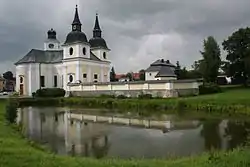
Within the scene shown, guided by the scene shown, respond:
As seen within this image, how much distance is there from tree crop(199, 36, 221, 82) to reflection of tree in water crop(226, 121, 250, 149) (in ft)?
112

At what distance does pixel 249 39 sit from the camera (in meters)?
52.5

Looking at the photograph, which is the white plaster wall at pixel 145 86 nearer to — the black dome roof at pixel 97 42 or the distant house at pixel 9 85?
the black dome roof at pixel 97 42

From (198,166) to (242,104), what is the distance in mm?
21744

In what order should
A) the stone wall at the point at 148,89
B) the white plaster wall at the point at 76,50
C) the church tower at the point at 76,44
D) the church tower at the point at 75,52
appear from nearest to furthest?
1. the stone wall at the point at 148,89
2. the church tower at the point at 75,52
3. the white plaster wall at the point at 76,50
4. the church tower at the point at 76,44

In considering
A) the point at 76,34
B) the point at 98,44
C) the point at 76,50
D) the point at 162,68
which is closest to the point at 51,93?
the point at 76,50

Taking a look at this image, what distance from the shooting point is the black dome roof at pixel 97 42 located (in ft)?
227

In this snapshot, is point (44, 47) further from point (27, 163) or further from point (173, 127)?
point (27, 163)

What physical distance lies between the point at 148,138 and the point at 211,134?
3310 millimetres

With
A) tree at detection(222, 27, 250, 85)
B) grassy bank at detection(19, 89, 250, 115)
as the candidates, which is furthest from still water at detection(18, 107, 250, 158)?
tree at detection(222, 27, 250, 85)

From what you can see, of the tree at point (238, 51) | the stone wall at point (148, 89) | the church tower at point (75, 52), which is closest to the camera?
the stone wall at point (148, 89)

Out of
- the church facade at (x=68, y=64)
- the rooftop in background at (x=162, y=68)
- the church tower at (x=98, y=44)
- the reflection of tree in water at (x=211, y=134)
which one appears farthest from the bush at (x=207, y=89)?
the church tower at (x=98, y=44)

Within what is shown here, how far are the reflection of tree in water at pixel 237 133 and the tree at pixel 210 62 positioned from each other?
3416 centimetres

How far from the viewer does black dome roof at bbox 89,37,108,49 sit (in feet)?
227

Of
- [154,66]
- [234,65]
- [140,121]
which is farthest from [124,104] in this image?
[154,66]
